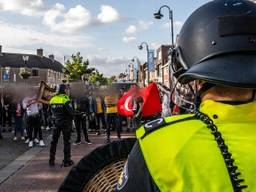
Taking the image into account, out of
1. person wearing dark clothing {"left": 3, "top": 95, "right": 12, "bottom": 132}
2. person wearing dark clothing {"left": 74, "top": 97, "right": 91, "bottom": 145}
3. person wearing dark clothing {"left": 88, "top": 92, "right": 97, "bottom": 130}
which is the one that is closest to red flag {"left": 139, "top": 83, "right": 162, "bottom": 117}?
person wearing dark clothing {"left": 74, "top": 97, "right": 91, "bottom": 145}

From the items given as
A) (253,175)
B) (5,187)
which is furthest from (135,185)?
(5,187)

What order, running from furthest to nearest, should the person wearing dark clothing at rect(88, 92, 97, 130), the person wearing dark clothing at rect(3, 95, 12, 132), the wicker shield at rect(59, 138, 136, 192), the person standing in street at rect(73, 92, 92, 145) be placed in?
the person wearing dark clothing at rect(88, 92, 97, 130), the person wearing dark clothing at rect(3, 95, 12, 132), the person standing in street at rect(73, 92, 92, 145), the wicker shield at rect(59, 138, 136, 192)

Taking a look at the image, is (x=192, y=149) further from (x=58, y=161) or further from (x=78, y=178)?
(x=58, y=161)

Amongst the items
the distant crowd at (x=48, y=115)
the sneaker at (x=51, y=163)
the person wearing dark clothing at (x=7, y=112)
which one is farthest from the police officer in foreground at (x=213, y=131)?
the person wearing dark clothing at (x=7, y=112)

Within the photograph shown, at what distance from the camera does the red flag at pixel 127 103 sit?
44.0 ft

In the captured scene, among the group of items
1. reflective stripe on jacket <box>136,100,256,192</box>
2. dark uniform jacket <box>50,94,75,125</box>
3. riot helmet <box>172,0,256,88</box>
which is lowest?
dark uniform jacket <box>50,94,75,125</box>

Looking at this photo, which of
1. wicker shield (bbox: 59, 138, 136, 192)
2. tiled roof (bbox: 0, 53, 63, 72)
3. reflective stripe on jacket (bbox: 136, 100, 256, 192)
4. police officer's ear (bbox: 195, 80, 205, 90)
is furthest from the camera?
tiled roof (bbox: 0, 53, 63, 72)

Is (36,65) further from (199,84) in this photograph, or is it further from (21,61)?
(199,84)

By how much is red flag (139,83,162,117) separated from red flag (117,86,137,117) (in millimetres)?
1233

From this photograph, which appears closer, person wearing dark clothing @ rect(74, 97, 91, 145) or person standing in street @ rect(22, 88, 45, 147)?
person standing in street @ rect(22, 88, 45, 147)

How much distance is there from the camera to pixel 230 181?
1.24 metres

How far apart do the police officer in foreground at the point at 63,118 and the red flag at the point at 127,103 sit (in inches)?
137

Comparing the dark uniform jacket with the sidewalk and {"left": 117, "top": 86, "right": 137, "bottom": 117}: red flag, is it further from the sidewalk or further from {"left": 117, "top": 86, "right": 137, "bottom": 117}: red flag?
{"left": 117, "top": 86, "right": 137, "bottom": 117}: red flag

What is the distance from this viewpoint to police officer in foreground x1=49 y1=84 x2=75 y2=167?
983cm
